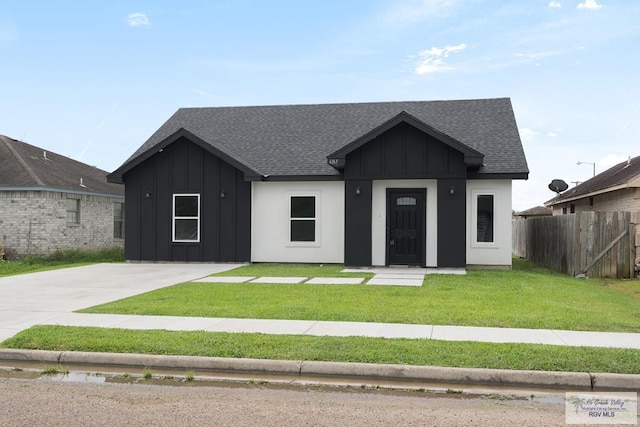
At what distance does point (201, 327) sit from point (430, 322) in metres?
3.52

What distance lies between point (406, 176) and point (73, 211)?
1473 cm

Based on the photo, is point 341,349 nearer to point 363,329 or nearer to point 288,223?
point 363,329

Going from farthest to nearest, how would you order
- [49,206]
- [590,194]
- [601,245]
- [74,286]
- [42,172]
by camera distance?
[42,172] < [49,206] < [590,194] < [601,245] < [74,286]

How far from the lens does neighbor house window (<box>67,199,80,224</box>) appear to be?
80.4ft

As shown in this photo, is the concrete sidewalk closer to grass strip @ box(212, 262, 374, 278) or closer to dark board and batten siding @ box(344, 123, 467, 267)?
grass strip @ box(212, 262, 374, 278)

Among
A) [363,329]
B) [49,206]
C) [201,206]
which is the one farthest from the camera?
[49,206]

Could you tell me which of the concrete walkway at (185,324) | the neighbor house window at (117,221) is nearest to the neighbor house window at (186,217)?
the concrete walkway at (185,324)

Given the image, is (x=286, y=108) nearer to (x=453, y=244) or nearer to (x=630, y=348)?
(x=453, y=244)

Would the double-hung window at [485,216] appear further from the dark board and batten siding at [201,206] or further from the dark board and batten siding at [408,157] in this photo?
the dark board and batten siding at [201,206]

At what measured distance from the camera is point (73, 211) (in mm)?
24859

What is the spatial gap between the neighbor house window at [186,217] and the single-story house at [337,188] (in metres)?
0.04

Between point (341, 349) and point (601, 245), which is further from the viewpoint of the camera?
point (601, 245)

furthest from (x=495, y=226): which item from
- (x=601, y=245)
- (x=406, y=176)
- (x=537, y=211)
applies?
(x=537, y=211)

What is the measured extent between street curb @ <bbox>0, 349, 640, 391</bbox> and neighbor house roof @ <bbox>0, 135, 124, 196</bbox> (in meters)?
17.2
